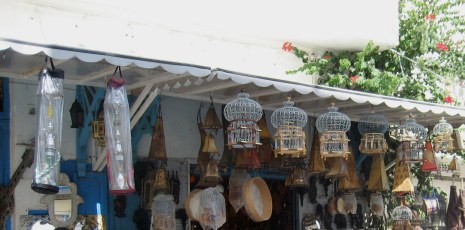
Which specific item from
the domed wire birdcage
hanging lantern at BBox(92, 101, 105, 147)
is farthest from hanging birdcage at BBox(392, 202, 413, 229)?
hanging lantern at BBox(92, 101, 105, 147)

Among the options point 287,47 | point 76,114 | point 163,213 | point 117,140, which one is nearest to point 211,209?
point 163,213

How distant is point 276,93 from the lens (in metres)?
7.11

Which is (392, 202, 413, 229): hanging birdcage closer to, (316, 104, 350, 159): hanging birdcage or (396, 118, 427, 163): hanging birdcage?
(396, 118, 427, 163): hanging birdcage

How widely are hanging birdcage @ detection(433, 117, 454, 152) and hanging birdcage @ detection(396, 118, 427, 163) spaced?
11.7 inches

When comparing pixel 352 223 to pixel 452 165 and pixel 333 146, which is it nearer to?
pixel 452 165

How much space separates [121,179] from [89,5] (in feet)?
7.80

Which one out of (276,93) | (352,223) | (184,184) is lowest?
(352,223)

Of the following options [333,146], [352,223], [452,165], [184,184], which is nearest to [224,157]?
[184,184]

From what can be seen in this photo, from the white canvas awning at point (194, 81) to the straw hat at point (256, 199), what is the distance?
0.85m

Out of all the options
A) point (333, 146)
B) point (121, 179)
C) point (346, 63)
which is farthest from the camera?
point (346, 63)

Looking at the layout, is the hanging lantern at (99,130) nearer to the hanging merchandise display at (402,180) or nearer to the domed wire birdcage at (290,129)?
the domed wire birdcage at (290,129)

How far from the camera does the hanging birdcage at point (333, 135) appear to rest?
6.99 meters

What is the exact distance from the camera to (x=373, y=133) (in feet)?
25.9

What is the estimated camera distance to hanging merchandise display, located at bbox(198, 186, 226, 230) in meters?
7.02
